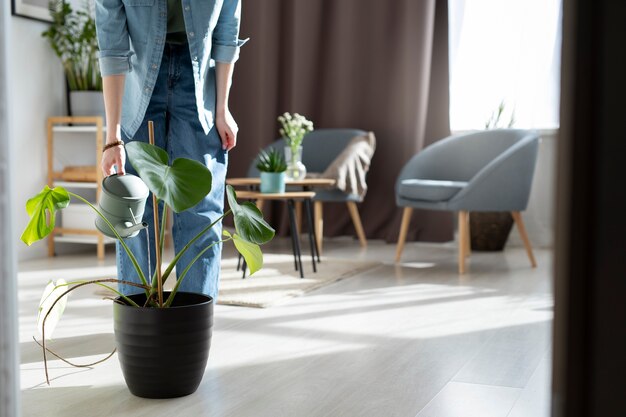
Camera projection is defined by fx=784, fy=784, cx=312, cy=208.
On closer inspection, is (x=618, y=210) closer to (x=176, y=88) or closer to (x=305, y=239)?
(x=176, y=88)

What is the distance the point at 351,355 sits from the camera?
6.88ft

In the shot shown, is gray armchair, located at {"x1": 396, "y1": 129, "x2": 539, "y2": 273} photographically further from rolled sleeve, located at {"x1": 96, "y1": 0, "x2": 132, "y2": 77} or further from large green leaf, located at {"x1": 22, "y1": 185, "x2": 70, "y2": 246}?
large green leaf, located at {"x1": 22, "y1": 185, "x2": 70, "y2": 246}

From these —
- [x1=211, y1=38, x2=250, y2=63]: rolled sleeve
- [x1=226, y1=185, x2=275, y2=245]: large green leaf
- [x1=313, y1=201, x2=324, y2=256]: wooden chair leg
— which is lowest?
[x1=313, y1=201, x2=324, y2=256]: wooden chair leg

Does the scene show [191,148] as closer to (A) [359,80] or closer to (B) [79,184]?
(B) [79,184]

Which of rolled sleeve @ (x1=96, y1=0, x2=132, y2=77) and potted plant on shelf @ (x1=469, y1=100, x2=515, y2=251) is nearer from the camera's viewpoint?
rolled sleeve @ (x1=96, y1=0, x2=132, y2=77)

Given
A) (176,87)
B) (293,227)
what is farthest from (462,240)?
(176,87)

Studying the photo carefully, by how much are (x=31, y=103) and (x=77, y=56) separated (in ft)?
1.21

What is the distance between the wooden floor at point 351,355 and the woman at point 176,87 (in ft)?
0.97

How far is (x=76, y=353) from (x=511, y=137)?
8.76 ft

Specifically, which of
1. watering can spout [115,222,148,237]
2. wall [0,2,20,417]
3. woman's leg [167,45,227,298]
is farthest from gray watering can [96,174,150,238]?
wall [0,2,20,417]

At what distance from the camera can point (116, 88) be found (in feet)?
6.43

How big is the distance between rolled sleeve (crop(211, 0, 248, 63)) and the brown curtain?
2726mm

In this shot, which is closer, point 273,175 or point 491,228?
point 273,175

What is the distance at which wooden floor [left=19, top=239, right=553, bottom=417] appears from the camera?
5.43ft
